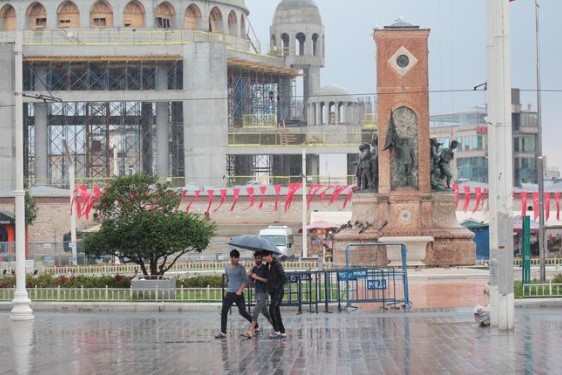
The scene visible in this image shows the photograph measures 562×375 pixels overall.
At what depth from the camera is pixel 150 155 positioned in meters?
91.4

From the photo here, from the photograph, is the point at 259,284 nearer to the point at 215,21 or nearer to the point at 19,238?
the point at 19,238

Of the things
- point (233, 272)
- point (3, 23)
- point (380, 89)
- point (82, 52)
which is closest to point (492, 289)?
point (233, 272)

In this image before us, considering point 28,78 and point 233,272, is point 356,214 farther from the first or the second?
point 28,78

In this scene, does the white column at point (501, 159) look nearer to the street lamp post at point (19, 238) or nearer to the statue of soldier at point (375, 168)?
the street lamp post at point (19, 238)

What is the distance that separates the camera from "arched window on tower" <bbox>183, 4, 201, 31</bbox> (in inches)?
3656

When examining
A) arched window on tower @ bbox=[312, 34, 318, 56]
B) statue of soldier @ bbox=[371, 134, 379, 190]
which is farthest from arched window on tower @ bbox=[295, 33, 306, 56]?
statue of soldier @ bbox=[371, 134, 379, 190]

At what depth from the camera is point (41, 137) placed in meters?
87.0

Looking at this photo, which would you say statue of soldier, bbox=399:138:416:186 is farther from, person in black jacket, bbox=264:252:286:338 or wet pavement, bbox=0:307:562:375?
person in black jacket, bbox=264:252:286:338

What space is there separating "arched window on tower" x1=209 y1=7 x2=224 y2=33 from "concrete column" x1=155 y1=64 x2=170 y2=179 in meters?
8.33

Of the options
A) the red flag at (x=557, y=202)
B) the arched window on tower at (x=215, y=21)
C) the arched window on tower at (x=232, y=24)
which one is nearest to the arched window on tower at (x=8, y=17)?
the arched window on tower at (x=215, y=21)

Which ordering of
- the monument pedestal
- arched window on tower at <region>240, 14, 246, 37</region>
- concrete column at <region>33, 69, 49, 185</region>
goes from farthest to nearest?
arched window on tower at <region>240, 14, 246, 37</region>
concrete column at <region>33, 69, 49, 185</region>
the monument pedestal

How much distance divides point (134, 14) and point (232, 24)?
8026 mm

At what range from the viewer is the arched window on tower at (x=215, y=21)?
94.7 metres

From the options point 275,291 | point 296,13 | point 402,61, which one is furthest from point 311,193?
point 275,291
